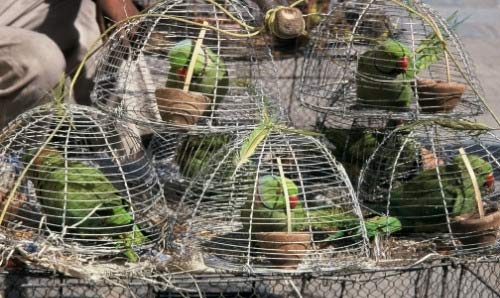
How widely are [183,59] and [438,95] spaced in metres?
0.71

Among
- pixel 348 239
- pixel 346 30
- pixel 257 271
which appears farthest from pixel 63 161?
pixel 346 30

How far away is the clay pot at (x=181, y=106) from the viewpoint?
7.99 feet

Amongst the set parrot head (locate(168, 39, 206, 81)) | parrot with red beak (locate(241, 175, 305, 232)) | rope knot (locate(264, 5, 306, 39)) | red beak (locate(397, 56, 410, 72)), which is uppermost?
rope knot (locate(264, 5, 306, 39))

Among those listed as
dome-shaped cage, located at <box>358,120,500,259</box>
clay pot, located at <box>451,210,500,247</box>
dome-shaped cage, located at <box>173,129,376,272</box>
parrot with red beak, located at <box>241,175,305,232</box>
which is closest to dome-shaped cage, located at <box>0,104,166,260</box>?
dome-shaped cage, located at <box>173,129,376,272</box>

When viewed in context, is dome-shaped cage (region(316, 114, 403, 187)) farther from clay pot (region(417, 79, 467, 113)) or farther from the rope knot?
the rope knot

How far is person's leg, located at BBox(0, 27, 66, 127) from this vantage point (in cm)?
284

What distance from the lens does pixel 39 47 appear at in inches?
112

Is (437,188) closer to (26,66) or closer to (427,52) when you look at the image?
(427,52)

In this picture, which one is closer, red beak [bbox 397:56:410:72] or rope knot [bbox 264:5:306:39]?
rope knot [bbox 264:5:306:39]

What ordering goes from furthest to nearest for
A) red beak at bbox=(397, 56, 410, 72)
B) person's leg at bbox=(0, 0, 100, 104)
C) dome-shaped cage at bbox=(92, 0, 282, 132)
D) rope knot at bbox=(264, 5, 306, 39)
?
person's leg at bbox=(0, 0, 100, 104) < red beak at bbox=(397, 56, 410, 72) < dome-shaped cage at bbox=(92, 0, 282, 132) < rope knot at bbox=(264, 5, 306, 39)

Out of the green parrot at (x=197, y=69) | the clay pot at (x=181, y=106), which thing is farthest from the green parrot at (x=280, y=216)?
the green parrot at (x=197, y=69)

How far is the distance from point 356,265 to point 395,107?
0.66m

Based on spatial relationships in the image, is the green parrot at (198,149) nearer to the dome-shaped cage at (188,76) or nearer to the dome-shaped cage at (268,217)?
the dome-shaped cage at (188,76)

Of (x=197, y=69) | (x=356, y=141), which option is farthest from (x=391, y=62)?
(x=197, y=69)
